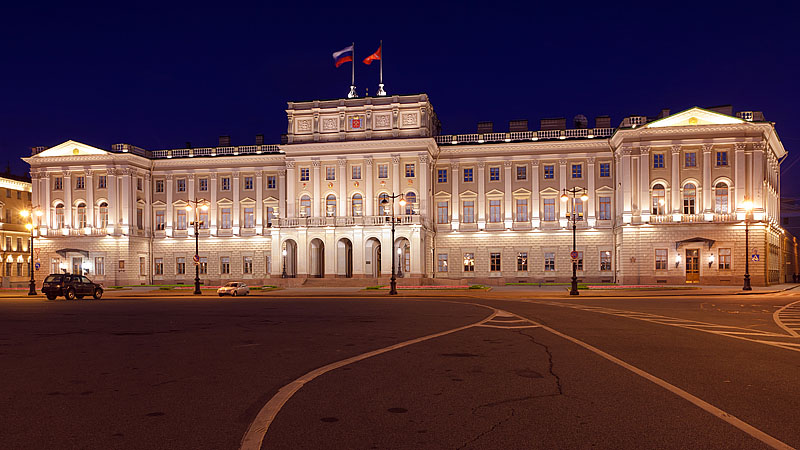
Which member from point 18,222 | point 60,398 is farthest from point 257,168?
point 60,398

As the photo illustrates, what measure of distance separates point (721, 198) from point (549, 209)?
16054 millimetres

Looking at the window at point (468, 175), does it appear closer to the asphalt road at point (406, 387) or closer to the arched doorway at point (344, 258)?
the arched doorway at point (344, 258)

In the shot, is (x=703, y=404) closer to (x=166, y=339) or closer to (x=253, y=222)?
(x=166, y=339)

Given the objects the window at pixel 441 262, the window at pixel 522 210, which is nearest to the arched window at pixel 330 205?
the window at pixel 441 262

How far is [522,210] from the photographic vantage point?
64.6 metres

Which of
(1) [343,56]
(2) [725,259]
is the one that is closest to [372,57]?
(1) [343,56]

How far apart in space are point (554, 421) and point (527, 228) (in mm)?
57644

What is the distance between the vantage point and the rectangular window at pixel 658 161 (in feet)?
188

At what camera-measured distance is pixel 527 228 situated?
210ft

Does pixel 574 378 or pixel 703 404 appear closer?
pixel 703 404

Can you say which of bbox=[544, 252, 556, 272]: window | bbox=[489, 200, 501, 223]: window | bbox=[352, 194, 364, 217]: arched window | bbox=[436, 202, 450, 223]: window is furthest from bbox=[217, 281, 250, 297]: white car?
bbox=[544, 252, 556, 272]: window

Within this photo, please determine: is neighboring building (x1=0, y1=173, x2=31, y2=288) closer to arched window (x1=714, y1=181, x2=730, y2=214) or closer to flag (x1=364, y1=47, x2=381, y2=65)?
flag (x1=364, y1=47, x2=381, y2=65)

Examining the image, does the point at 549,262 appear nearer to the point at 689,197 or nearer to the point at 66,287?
the point at 689,197

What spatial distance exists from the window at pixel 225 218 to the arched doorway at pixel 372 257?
1810 centimetres
